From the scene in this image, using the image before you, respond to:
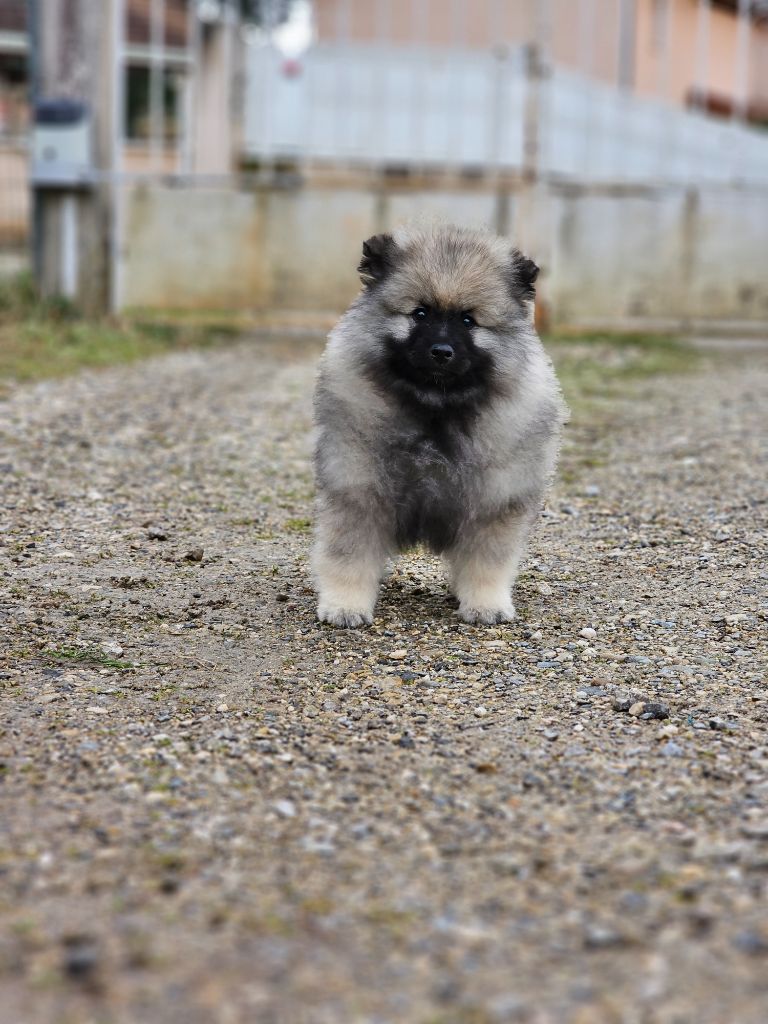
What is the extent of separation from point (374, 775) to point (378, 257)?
5.14ft

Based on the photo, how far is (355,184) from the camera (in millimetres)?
10945

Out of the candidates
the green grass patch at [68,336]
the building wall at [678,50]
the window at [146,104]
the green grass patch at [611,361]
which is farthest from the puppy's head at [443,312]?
the window at [146,104]

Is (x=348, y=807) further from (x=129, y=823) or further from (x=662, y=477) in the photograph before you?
(x=662, y=477)

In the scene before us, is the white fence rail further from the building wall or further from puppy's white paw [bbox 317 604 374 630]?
puppy's white paw [bbox 317 604 374 630]

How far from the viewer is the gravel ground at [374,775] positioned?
6.61ft

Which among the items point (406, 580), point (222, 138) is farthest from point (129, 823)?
point (222, 138)

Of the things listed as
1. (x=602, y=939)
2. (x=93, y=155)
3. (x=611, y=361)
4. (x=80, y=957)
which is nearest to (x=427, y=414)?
(x=602, y=939)

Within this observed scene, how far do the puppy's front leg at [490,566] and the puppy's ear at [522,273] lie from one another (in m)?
0.63

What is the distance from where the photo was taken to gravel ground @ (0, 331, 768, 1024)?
6.61ft

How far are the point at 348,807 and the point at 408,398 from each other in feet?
4.65

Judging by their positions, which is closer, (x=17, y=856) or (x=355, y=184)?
(x=17, y=856)

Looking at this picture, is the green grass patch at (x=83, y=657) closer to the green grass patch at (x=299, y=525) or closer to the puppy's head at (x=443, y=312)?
the puppy's head at (x=443, y=312)

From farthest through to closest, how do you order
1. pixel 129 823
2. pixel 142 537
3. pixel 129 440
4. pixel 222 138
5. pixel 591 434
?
pixel 222 138, pixel 591 434, pixel 129 440, pixel 142 537, pixel 129 823

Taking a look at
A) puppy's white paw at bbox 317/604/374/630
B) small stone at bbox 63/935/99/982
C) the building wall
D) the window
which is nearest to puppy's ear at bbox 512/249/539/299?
puppy's white paw at bbox 317/604/374/630
